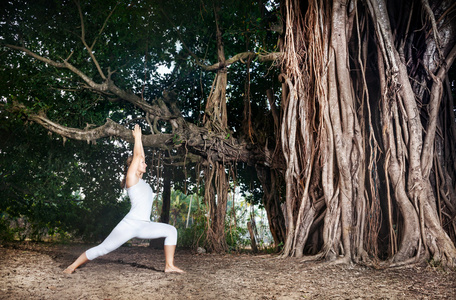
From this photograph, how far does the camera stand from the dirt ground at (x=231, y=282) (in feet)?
7.96

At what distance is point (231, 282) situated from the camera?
281 cm

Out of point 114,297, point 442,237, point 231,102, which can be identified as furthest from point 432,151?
point 231,102

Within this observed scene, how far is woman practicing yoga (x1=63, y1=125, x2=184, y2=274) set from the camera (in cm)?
324

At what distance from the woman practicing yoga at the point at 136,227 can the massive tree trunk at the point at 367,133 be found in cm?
147

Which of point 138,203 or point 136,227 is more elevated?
point 138,203

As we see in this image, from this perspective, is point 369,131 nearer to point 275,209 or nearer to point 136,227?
point 275,209

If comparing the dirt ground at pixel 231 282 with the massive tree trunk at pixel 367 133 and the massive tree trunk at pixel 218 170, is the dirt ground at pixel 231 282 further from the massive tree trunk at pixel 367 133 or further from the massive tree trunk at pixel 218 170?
the massive tree trunk at pixel 218 170

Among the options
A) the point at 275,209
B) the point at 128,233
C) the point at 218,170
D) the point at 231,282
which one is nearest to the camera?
the point at 231,282

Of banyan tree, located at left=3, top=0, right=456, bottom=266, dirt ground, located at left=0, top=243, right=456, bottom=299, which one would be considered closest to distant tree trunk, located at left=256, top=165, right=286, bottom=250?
banyan tree, located at left=3, top=0, right=456, bottom=266

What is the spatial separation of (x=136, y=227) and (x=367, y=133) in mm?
3041

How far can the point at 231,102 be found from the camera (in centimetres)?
766

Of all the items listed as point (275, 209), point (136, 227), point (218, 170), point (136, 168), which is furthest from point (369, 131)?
point (136, 227)

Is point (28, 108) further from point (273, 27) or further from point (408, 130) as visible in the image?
point (408, 130)

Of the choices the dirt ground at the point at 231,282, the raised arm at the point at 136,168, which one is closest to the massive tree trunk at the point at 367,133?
the dirt ground at the point at 231,282
